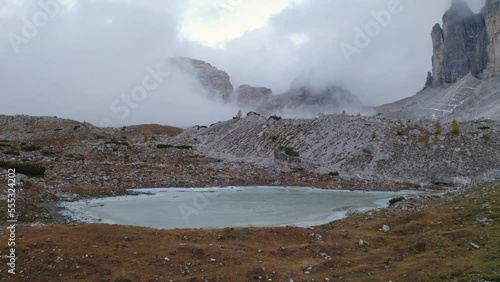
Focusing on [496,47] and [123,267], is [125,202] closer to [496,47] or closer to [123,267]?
[123,267]

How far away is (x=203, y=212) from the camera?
103ft

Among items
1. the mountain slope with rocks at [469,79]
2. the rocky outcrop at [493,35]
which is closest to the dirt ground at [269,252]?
the mountain slope with rocks at [469,79]

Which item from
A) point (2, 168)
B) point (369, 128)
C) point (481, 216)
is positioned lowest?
point (481, 216)

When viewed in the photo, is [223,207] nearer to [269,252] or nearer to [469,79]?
[269,252]

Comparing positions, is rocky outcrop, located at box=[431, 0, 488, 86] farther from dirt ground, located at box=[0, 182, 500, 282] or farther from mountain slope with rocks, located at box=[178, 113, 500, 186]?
dirt ground, located at box=[0, 182, 500, 282]

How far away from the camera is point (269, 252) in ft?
59.0

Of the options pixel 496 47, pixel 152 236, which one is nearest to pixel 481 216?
pixel 152 236

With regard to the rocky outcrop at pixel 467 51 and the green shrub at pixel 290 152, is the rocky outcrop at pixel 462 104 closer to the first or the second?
the rocky outcrop at pixel 467 51

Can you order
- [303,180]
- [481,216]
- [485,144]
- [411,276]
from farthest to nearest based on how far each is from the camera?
[485,144], [303,180], [481,216], [411,276]

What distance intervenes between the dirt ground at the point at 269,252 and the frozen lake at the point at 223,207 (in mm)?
6431

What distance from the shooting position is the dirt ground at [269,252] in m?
15.0

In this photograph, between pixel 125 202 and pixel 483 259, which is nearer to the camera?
pixel 483 259

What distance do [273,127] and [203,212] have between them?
167ft

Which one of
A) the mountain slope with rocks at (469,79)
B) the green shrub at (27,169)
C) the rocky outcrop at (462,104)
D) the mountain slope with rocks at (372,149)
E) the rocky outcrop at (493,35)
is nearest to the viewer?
the green shrub at (27,169)
